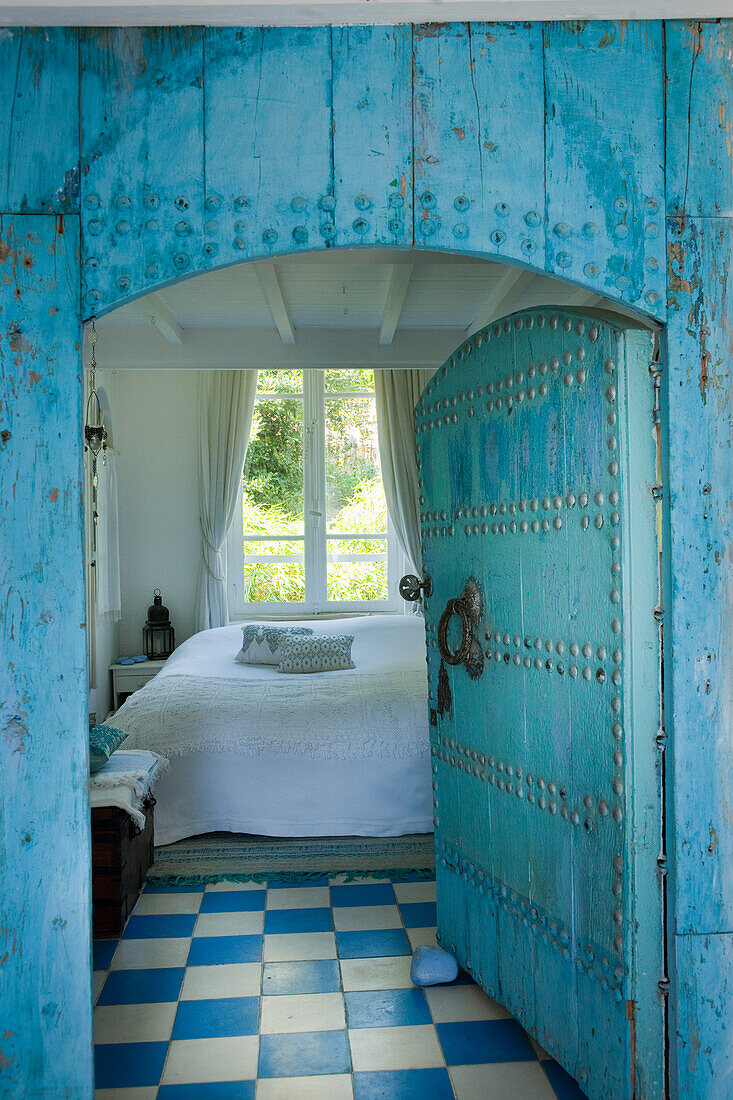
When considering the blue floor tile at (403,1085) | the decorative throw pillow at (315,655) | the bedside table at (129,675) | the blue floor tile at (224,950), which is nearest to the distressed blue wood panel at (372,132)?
the blue floor tile at (403,1085)

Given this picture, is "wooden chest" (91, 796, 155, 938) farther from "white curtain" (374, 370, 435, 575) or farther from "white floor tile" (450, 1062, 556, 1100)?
"white curtain" (374, 370, 435, 575)

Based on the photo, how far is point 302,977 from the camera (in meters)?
2.73

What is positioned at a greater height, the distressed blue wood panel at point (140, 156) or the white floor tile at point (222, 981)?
the distressed blue wood panel at point (140, 156)

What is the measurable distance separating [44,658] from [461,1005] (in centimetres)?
163

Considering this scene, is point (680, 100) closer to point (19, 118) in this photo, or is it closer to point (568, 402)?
point (568, 402)

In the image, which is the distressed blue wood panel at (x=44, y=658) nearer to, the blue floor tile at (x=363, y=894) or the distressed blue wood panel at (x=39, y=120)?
the distressed blue wood panel at (x=39, y=120)

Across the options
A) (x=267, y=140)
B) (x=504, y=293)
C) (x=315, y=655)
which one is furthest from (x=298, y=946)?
(x=504, y=293)

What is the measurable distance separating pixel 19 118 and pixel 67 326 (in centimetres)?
40

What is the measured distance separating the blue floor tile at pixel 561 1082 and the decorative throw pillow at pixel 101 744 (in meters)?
1.81

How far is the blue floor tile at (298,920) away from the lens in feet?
→ 10.1

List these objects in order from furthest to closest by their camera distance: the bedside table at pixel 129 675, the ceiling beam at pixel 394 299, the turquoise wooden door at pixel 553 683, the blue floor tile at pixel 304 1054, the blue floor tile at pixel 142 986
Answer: the bedside table at pixel 129 675, the ceiling beam at pixel 394 299, the blue floor tile at pixel 142 986, the blue floor tile at pixel 304 1054, the turquoise wooden door at pixel 553 683

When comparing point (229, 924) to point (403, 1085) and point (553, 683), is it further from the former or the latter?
point (553, 683)

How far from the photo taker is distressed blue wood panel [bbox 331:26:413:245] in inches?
66.7

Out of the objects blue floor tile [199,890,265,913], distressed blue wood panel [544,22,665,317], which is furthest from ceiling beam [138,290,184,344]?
blue floor tile [199,890,265,913]
